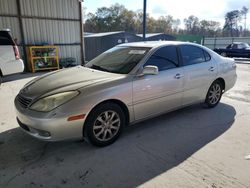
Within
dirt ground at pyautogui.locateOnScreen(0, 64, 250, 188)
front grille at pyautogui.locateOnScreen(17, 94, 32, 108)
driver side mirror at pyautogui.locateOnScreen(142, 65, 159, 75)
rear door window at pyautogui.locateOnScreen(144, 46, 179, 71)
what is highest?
rear door window at pyautogui.locateOnScreen(144, 46, 179, 71)

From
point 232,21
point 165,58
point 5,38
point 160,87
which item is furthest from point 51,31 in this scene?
point 232,21

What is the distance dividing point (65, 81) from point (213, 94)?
317cm

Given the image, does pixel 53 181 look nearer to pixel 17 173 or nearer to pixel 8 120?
pixel 17 173

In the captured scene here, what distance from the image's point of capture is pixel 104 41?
17.3 m

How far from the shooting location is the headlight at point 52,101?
282 cm

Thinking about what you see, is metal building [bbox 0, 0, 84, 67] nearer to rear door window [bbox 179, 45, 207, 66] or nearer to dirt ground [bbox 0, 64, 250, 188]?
dirt ground [bbox 0, 64, 250, 188]

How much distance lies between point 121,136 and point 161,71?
1249 mm

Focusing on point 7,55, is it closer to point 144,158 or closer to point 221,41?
point 144,158

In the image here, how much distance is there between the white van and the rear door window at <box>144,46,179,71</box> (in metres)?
5.63

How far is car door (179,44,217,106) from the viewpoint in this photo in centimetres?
414

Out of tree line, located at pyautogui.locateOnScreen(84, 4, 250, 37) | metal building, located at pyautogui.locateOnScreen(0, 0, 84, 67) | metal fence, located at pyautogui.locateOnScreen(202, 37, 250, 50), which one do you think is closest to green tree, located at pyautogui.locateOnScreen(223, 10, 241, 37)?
tree line, located at pyautogui.locateOnScreen(84, 4, 250, 37)

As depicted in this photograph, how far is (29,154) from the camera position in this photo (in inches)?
120

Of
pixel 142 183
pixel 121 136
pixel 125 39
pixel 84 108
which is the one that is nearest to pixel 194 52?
pixel 121 136

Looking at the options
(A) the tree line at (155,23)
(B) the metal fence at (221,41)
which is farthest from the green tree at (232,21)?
(B) the metal fence at (221,41)
